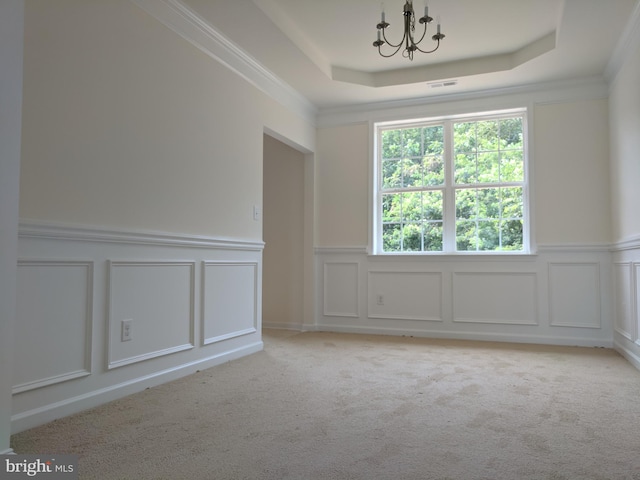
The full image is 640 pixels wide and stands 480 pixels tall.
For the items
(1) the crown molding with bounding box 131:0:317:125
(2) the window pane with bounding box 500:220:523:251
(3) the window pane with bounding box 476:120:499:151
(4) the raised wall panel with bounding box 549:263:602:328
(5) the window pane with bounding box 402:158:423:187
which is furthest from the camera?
(5) the window pane with bounding box 402:158:423:187

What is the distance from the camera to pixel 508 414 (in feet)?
7.56

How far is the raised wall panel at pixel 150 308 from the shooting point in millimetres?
2561

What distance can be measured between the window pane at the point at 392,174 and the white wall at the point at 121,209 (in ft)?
6.06

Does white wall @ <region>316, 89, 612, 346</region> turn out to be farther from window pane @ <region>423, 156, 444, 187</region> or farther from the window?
window pane @ <region>423, 156, 444, 187</region>

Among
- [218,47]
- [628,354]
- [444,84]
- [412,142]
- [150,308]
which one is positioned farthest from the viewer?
[412,142]

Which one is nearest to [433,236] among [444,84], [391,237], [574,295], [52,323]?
[391,237]

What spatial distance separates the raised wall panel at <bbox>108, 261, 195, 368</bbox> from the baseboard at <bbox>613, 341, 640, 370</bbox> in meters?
3.20

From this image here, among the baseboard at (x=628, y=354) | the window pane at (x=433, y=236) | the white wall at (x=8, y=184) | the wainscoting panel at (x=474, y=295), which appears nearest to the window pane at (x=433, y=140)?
the window pane at (x=433, y=236)

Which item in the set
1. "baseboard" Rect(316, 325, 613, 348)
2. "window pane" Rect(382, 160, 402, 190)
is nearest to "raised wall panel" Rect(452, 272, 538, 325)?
"baseboard" Rect(316, 325, 613, 348)

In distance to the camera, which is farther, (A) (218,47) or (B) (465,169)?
(B) (465,169)

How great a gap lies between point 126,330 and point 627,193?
12.5ft

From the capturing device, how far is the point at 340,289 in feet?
17.0

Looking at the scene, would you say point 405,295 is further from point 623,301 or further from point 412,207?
point 623,301

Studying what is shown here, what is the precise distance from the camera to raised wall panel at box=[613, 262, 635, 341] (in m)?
3.67
